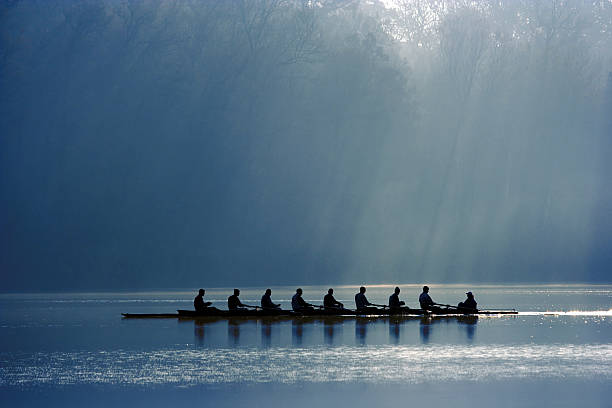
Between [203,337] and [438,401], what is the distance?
20577mm

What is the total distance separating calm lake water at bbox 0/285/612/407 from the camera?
2486 cm

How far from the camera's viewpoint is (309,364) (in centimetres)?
3203

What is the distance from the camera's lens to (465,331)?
46.1m

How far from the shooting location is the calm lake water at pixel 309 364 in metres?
24.9

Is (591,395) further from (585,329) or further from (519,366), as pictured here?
(585,329)

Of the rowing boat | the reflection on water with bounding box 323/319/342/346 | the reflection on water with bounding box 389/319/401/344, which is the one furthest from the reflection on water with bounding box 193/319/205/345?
the reflection on water with bounding box 389/319/401/344

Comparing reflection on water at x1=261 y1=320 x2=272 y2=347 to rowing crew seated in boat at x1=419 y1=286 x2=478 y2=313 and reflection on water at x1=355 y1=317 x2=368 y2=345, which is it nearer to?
reflection on water at x1=355 y1=317 x2=368 y2=345

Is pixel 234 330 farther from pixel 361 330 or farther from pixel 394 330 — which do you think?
pixel 394 330

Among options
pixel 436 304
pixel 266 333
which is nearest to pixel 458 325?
pixel 436 304

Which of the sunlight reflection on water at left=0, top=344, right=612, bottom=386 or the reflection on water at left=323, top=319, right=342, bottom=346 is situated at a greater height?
the reflection on water at left=323, top=319, right=342, bottom=346

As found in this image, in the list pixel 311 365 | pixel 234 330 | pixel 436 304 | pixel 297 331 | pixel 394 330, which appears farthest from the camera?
pixel 436 304

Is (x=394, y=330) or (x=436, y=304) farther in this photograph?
(x=436, y=304)

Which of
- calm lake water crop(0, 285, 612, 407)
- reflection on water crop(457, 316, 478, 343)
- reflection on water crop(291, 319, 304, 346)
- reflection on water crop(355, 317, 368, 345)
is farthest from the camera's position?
reflection on water crop(457, 316, 478, 343)

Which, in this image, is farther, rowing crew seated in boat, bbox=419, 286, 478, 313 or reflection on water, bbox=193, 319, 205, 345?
rowing crew seated in boat, bbox=419, 286, 478, 313
